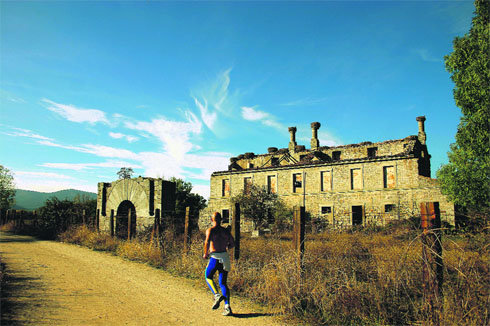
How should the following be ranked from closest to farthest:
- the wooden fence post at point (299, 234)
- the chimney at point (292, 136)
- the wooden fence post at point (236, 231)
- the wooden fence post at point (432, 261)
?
the wooden fence post at point (432, 261), the wooden fence post at point (299, 234), the wooden fence post at point (236, 231), the chimney at point (292, 136)

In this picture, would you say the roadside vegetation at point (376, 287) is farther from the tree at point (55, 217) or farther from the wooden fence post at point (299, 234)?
the tree at point (55, 217)

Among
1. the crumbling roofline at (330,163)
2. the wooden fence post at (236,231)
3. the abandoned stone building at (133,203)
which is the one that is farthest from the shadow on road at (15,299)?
the crumbling roofline at (330,163)

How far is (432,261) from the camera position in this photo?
473 cm

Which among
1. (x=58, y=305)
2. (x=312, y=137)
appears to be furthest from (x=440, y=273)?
(x=312, y=137)

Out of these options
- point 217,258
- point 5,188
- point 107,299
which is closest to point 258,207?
point 107,299

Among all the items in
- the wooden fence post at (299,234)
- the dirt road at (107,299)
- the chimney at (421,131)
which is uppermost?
the chimney at (421,131)

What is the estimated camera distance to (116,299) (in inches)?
241

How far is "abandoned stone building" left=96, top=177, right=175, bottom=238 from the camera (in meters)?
13.8

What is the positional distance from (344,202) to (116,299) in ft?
80.0

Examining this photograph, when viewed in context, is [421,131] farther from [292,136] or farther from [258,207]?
[258,207]

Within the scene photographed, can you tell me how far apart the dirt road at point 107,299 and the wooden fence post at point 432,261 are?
7.59ft

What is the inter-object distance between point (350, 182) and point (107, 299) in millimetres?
24960

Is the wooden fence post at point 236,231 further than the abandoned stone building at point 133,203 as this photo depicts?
No

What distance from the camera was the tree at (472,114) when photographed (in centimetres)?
1759
